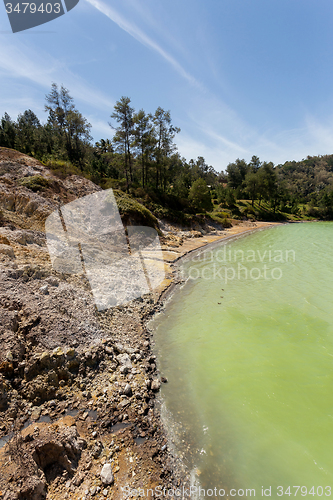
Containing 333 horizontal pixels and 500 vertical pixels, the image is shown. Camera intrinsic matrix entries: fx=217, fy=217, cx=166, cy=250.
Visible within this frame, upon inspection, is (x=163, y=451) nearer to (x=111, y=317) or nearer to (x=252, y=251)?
(x=111, y=317)

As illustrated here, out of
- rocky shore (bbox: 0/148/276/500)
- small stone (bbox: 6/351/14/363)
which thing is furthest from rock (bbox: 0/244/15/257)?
small stone (bbox: 6/351/14/363)

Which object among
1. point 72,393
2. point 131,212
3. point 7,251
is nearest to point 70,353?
point 72,393

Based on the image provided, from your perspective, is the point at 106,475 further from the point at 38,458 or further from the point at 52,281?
the point at 52,281

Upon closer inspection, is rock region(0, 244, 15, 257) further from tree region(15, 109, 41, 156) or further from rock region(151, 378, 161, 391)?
tree region(15, 109, 41, 156)

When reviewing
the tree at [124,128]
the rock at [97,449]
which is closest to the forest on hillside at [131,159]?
the tree at [124,128]

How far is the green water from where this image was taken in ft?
16.7

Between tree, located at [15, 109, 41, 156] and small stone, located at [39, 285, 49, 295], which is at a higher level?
tree, located at [15, 109, 41, 156]

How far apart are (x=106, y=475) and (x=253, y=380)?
520cm

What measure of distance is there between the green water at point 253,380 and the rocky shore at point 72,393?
88cm

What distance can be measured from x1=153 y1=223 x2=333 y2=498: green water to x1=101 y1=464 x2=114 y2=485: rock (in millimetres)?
1781

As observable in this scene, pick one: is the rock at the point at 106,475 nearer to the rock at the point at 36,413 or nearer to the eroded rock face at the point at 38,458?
A: the eroded rock face at the point at 38,458

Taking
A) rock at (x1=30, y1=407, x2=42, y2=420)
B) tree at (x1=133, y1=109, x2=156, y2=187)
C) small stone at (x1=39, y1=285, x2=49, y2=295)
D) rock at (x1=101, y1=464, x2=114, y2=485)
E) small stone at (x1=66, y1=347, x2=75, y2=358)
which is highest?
tree at (x1=133, y1=109, x2=156, y2=187)

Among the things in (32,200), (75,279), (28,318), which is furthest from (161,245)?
(28,318)

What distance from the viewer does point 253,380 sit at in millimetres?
7410
